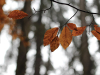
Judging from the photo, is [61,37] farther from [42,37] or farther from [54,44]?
[42,37]

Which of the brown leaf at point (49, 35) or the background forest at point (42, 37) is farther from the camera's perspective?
the background forest at point (42, 37)

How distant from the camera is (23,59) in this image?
6.44ft

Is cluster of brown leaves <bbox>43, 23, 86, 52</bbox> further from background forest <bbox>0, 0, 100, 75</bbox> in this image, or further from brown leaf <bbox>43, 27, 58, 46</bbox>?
background forest <bbox>0, 0, 100, 75</bbox>

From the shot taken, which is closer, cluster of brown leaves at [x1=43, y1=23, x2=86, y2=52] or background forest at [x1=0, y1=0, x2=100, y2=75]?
cluster of brown leaves at [x1=43, y1=23, x2=86, y2=52]

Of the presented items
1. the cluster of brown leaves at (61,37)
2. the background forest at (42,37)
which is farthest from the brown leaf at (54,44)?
the background forest at (42,37)

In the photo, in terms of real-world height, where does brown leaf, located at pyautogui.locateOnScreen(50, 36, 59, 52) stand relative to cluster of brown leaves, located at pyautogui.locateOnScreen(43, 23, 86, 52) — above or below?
below

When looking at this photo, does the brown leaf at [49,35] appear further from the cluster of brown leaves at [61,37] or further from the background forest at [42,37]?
the background forest at [42,37]

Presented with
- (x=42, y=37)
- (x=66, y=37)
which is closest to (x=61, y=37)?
(x=66, y=37)

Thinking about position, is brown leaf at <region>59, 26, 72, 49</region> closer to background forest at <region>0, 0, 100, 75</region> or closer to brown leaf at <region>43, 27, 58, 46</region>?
brown leaf at <region>43, 27, 58, 46</region>

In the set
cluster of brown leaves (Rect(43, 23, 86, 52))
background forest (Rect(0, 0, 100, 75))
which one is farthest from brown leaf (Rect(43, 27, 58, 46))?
background forest (Rect(0, 0, 100, 75))

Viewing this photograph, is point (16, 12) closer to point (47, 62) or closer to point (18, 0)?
point (18, 0)

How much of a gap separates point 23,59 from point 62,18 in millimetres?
2085

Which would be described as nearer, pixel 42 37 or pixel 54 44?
pixel 54 44

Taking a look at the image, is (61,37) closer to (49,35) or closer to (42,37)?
(49,35)
